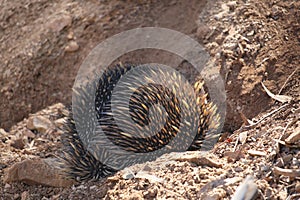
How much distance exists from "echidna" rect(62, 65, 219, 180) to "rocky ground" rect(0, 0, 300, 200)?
0.74ft

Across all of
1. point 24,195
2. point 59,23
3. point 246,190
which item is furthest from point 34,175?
point 59,23

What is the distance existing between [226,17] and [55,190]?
2838mm

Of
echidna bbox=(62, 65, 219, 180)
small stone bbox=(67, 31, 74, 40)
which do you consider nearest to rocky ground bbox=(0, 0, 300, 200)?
small stone bbox=(67, 31, 74, 40)

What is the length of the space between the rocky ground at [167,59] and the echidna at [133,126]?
22 cm

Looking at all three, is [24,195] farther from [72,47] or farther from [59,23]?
[59,23]

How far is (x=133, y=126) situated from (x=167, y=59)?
1.55 m

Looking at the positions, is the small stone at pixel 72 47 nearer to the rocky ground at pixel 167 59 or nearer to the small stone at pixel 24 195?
the rocky ground at pixel 167 59

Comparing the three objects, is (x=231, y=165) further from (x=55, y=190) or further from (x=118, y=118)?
(x=55, y=190)

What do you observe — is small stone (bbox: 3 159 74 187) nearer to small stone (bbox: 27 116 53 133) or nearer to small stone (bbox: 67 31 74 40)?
small stone (bbox: 27 116 53 133)

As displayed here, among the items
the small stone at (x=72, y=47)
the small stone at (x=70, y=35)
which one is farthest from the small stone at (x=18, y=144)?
the small stone at (x=70, y=35)

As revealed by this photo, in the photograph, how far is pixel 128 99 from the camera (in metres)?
5.02

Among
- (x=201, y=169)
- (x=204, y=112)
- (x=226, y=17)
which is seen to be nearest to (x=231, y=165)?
(x=201, y=169)

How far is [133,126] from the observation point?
16.2 ft

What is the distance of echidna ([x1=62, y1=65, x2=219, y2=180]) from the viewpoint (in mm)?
4926
